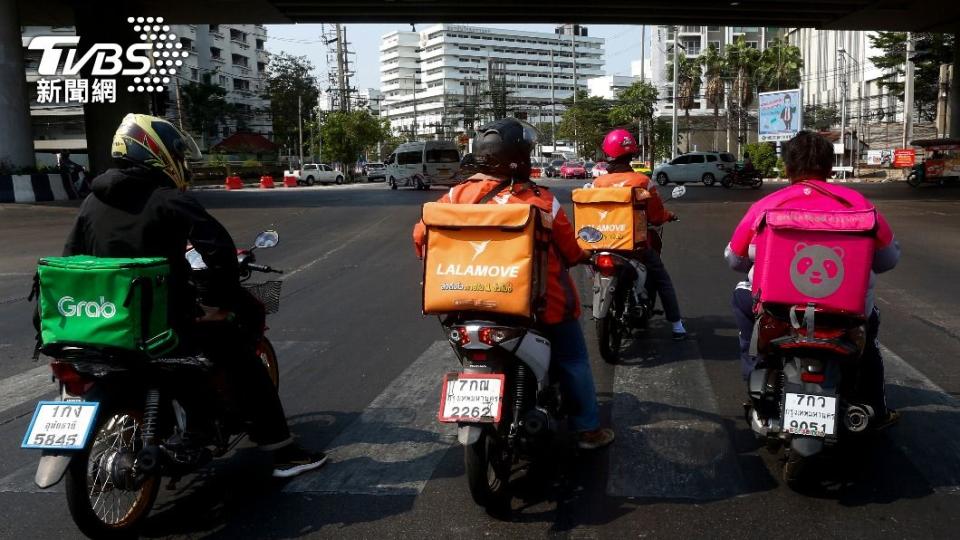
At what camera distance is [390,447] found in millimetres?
4395

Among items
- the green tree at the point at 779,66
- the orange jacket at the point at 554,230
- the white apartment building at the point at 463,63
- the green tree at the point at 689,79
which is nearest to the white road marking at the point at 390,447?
the orange jacket at the point at 554,230

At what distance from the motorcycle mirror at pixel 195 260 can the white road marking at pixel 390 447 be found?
1120 millimetres

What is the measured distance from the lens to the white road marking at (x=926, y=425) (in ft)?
12.8

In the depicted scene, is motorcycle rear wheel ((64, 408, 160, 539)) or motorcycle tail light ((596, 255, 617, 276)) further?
motorcycle tail light ((596, 255, 617, 276))

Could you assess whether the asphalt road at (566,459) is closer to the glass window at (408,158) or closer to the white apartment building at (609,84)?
the glass window at (408,158)

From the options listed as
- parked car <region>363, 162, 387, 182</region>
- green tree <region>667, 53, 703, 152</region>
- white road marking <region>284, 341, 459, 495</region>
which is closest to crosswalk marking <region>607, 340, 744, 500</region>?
white road marking <region>284, 341, 459, 495</region>

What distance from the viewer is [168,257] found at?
3.48 metres

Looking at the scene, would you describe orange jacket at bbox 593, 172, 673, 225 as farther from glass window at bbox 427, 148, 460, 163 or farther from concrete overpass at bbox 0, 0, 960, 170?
glass window at bbox 427, 148, 460, 163

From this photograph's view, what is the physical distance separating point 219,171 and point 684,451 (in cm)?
5751

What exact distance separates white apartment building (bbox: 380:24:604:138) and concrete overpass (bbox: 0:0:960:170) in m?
127

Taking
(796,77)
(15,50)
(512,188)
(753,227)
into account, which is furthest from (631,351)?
(796,77)

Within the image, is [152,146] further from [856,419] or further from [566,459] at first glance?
[856,419]

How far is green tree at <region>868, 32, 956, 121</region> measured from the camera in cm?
5321

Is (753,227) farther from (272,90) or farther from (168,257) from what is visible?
(272,90)
